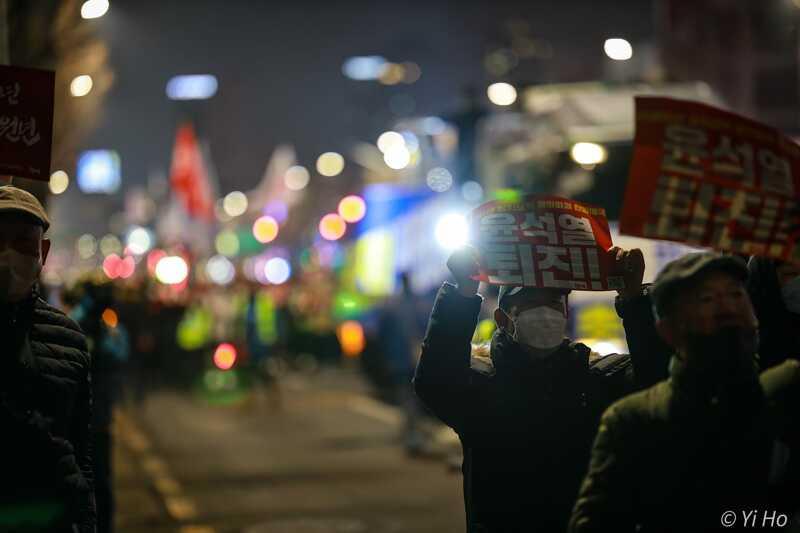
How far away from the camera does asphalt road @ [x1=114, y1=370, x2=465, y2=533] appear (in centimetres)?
1260

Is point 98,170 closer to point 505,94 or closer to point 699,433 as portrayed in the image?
point 505,94

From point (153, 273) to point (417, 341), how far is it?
96.1ft

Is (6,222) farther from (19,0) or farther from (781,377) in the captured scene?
(19,0)

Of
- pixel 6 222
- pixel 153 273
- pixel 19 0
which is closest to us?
pixel 6 222

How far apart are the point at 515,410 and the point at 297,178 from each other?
103 metres

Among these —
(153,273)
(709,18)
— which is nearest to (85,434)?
(153,273)

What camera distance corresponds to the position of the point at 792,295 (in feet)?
17.9

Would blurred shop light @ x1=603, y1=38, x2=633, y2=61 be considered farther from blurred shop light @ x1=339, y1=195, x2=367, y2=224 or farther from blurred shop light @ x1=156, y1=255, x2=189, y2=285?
blurred shop light @ x1=156, y1=255, x2=189, y2=285

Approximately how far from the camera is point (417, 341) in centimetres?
1797

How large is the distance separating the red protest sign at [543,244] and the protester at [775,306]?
1.98 ft

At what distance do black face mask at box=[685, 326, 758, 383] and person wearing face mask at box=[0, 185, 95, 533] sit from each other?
2.15 meters

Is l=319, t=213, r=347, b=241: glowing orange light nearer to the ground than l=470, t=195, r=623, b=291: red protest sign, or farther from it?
farther from it

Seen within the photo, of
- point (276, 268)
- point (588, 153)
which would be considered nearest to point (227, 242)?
point (276, 268)

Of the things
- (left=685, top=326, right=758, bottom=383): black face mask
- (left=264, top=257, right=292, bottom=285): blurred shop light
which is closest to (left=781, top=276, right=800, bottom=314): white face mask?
(left=685, top=326, right=758, bottom=383): black face mask
